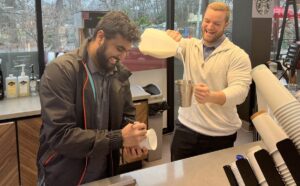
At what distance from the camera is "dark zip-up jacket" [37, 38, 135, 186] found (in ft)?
4.09

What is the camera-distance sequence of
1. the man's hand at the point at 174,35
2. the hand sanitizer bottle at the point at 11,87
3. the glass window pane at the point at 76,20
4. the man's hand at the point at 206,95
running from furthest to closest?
1. the glass window pane at the point at 76,20
2. the hand sanitizer bottle at the point at 11,87
3. the man's hand at the point at 174,35
4. the man's hand at the point at 206,95

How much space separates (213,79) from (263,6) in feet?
9.35

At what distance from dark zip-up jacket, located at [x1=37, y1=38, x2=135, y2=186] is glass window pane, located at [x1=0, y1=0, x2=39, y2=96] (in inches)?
84.6

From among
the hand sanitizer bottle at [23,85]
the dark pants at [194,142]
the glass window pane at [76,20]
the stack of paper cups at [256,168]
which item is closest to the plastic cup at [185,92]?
the dark pants at [194,142]

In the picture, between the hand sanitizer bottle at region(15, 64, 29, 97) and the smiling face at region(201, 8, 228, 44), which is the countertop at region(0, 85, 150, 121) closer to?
the hand sanitizer bottle at region(15, 64, 29, 97)

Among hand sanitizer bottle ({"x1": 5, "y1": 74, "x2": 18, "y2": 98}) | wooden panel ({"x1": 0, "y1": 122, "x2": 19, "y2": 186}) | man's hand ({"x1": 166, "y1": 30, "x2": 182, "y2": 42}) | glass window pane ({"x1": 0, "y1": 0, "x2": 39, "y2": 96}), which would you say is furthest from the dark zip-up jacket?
glass window pane ({"x1": 0, "y1": 0, "x2": 39, "y2": 96})

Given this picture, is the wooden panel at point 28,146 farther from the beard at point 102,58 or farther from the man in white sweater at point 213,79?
the beard at point 102,58

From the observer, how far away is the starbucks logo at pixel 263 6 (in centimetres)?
428

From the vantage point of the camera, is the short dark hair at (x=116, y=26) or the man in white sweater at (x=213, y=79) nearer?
the short dark hair at (x=116, y=26)

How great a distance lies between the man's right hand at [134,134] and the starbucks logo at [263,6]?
140 inches

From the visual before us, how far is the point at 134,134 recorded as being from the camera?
49.6 inches

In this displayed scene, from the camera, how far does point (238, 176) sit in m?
0.81

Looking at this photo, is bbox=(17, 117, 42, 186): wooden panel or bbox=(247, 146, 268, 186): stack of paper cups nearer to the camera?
bbox=(247, 146, 268, 186): stack of paper cups

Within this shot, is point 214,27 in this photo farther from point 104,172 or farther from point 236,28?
point 236,28
